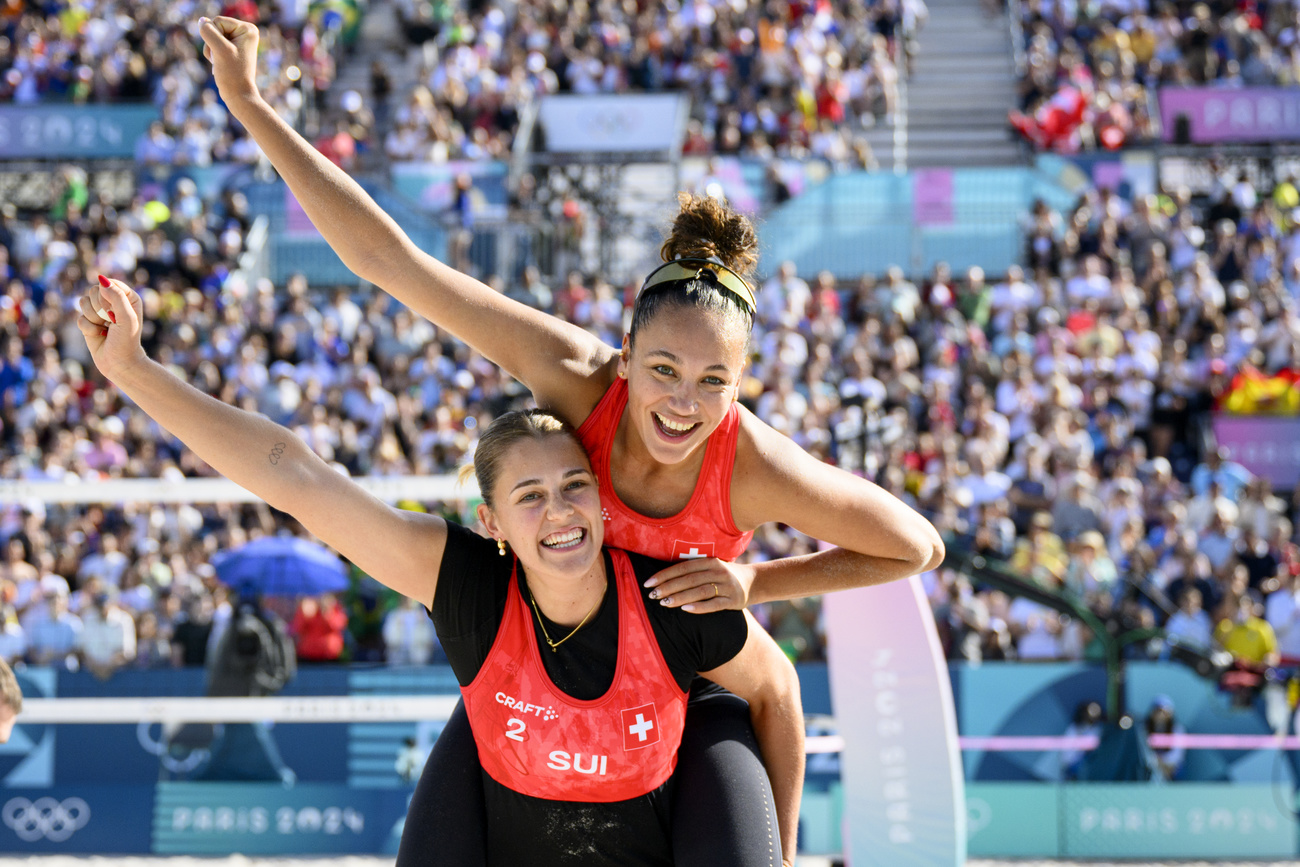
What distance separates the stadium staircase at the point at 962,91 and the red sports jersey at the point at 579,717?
12867 mm

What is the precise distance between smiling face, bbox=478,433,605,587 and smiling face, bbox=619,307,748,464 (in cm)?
18

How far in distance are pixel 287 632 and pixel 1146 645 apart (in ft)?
15.9

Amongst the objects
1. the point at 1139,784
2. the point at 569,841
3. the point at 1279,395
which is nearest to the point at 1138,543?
the point at 1139,784

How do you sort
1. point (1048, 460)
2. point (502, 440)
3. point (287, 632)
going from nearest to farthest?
point (502, 440)
point (287, 632)
point (1048, 460)

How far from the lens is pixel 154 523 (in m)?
9.44

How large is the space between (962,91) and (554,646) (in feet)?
48.7

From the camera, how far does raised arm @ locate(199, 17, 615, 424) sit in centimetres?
290

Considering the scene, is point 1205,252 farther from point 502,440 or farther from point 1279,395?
point 502,440

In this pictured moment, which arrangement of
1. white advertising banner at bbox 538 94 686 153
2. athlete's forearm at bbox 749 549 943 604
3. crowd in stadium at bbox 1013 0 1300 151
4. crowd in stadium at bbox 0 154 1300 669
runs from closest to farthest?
athlete's forearm at bbox 749 549 943 604 → crowd in stadium at bbox 0 154 1300 669 → crowd in stadium at bbox 1013 0 1300 151 → white advertising banner at bbox 538 94 686 153

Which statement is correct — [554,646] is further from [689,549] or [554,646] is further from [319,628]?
[319,628]

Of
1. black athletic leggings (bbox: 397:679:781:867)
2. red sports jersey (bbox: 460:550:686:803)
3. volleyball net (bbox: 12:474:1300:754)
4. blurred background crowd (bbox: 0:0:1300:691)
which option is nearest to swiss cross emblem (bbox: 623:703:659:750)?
red sports jersey (bbox: 460:550:686:803)

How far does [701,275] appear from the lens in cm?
306

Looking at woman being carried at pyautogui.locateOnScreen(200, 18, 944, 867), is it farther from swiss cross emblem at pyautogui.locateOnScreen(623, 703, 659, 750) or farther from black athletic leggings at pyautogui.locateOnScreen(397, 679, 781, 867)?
swiss cross emblem at pyautogui.locateOnScreen(623, 703, 659, 750)

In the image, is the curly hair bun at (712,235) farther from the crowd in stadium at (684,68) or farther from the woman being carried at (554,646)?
the crowd in stadium at (684,68)
